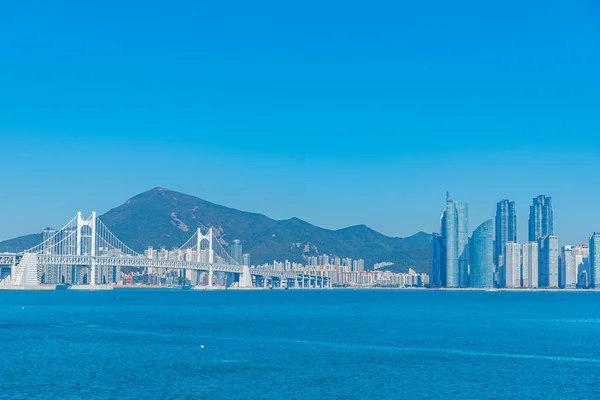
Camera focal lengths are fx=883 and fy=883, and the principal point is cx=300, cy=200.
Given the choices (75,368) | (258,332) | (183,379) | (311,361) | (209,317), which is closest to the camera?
(183,379)

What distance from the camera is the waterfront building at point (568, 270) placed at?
197 metres

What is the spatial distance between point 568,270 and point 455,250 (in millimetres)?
25760

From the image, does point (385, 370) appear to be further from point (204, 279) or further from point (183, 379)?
point (204, 279)

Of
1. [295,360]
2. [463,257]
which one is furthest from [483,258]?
[295,360]

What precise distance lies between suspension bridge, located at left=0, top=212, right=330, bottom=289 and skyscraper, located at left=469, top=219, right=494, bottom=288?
32916 millimetres

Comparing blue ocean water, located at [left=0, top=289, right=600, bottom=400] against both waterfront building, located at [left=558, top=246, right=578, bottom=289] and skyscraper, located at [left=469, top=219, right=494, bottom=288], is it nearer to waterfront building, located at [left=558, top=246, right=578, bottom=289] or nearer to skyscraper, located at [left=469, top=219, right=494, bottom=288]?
skyscraper, located at [left=469, top=219, right=494, bottom=288]

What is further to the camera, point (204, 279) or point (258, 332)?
point (204, 279)

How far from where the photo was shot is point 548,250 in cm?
19925

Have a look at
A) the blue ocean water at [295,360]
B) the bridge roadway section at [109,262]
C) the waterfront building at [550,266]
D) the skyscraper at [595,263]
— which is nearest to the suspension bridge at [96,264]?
the bridge roadway section at [109,262]

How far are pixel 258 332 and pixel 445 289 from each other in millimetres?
154883

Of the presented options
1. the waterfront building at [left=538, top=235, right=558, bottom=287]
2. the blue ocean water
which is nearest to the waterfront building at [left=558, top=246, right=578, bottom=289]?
the waterfront building at [left=538, top=235, right=558, bottom=287]

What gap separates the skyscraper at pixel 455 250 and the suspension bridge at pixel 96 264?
27.7 meters

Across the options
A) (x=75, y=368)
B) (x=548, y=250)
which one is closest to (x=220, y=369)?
(x=75, y=368)

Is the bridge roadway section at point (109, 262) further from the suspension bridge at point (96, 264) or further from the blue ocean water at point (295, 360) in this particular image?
the blue ocean water at point (295, 360)
